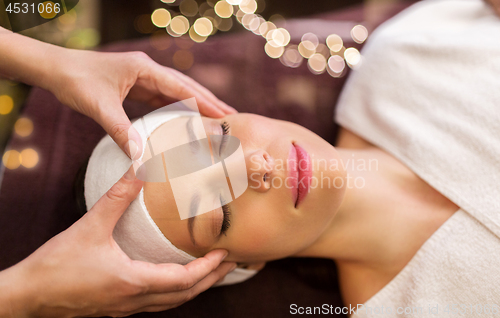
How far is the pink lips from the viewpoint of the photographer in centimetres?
74

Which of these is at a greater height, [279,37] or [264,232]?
[279,37]

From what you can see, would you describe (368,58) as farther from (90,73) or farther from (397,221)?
(90,73)

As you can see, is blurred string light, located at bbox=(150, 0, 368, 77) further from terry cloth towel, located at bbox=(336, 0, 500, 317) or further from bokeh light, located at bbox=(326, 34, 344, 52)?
terry cloth towel, located at bbox=(336, 0, 500, 317)

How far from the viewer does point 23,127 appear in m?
1.04

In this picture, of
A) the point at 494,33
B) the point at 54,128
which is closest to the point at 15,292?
the point at 54,128

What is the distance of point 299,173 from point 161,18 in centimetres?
88

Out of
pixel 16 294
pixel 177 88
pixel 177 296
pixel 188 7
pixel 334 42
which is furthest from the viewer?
pixel 334 42

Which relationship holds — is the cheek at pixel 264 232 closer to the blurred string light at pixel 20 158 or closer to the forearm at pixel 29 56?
the forearm at pixel 29 56

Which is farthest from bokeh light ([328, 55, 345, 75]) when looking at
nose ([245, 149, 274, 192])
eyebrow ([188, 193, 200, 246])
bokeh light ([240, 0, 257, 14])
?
eyebrow ([188, 193, 200, 246])

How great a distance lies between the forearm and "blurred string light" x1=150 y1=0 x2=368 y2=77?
49cm

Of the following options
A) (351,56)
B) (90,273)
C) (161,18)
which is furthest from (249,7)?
(90,273)

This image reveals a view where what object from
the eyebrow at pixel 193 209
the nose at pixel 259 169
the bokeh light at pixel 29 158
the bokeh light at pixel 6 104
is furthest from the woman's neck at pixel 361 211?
the bokeh light at pixel 6 104

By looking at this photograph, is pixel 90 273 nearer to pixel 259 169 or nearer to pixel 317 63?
pixel 259 169

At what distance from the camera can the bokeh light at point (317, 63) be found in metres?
1.26
